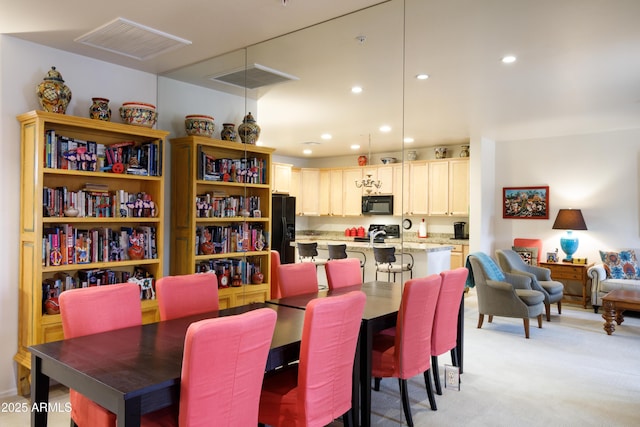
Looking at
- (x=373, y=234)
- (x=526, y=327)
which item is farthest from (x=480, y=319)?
(x=373, y=234)

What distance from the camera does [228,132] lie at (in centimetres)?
421

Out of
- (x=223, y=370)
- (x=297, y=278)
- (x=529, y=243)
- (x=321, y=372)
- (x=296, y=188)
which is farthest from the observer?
(x=529, y=243)

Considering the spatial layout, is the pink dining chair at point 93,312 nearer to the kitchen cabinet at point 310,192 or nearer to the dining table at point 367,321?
the dining table at point 367,321

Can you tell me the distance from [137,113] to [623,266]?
5018mm

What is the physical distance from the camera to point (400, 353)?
8.82 ft

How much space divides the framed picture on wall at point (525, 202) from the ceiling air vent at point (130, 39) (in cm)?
431

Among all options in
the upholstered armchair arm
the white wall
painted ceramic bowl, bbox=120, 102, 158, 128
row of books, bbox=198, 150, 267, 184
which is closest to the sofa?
the white wall

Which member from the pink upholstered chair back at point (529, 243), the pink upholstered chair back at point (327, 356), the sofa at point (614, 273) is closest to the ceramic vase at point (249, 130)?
the pink upholstered chair back at point (327, 356)

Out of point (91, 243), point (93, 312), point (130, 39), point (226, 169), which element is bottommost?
point (93, 312)

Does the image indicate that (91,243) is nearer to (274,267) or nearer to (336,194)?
(274,267)

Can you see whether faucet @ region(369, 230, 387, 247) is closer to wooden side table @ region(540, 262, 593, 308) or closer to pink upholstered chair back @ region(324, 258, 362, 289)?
pink upholstered chair back @ region(324, 258, 362, 289)

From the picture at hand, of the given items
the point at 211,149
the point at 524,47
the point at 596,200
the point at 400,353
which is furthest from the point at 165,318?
the point at 596,200

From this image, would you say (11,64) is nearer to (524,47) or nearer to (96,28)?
(96,28)

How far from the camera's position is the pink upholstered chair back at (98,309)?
229 cm
